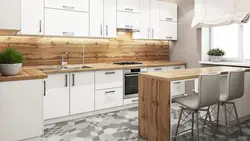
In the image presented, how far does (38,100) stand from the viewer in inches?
94.0

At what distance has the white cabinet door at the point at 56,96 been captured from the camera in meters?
3.33

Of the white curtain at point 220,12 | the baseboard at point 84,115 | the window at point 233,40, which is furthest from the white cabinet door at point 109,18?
the window at point 233,40

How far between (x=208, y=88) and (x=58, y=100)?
2.25m

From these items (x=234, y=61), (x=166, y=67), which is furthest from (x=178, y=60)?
(x=234, y=61)

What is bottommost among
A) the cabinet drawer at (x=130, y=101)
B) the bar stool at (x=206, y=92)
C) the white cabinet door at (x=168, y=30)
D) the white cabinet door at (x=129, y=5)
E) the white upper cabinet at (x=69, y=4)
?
the cabinet drawer at (x=130, y=101)

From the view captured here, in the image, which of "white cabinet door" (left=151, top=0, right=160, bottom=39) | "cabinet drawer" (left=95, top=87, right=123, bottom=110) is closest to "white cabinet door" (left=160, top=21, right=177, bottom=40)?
"white cabinet door" (left=151, top=0, right=160, bottom=39)

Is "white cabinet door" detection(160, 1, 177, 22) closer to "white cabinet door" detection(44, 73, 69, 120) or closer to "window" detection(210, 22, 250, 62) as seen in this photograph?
"window" detection(210, 22, 250, 62)

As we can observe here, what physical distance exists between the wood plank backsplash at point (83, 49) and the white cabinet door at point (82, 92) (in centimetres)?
74

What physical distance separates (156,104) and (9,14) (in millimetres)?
1945

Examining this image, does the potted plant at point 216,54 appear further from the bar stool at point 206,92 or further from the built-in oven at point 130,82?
the bar stool at point 206,92

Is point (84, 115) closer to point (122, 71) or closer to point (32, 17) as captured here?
point (122, 71)

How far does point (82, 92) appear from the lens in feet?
12.0

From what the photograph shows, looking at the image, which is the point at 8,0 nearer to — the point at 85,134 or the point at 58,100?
the point at 58,100

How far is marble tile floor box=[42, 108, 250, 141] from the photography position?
2879 millimetres
